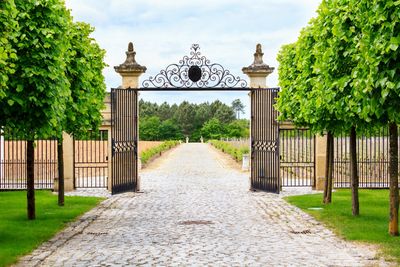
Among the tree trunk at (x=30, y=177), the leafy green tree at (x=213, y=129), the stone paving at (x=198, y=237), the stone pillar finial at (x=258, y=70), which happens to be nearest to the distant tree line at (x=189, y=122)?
the leafy green tree at (x=213, y=129)

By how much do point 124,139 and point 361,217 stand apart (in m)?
8.41

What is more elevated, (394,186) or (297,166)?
(394,186)

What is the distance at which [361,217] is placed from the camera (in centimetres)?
1245

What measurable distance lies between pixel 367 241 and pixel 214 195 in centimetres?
882

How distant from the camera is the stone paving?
8.31m

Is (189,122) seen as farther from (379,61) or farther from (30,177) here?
(379,61)

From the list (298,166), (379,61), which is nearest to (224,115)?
(298,166)

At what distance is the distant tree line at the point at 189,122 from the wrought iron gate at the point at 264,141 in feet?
243

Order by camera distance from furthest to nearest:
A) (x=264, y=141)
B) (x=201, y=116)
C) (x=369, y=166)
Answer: (x=201, y=116), (x=369, y=166), (x=264, y=141)

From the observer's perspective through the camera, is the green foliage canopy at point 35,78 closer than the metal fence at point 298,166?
Yes

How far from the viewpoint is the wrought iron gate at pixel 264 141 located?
1838 cm

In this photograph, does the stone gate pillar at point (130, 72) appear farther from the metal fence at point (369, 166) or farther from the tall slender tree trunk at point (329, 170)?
the tall slender tree trunk at point (329, 170)

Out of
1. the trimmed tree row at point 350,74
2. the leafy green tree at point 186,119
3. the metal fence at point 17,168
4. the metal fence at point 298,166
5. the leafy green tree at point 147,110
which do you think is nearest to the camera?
the trimmed tree row at point 350,74

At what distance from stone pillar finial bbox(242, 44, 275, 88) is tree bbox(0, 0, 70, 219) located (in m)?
10.1
